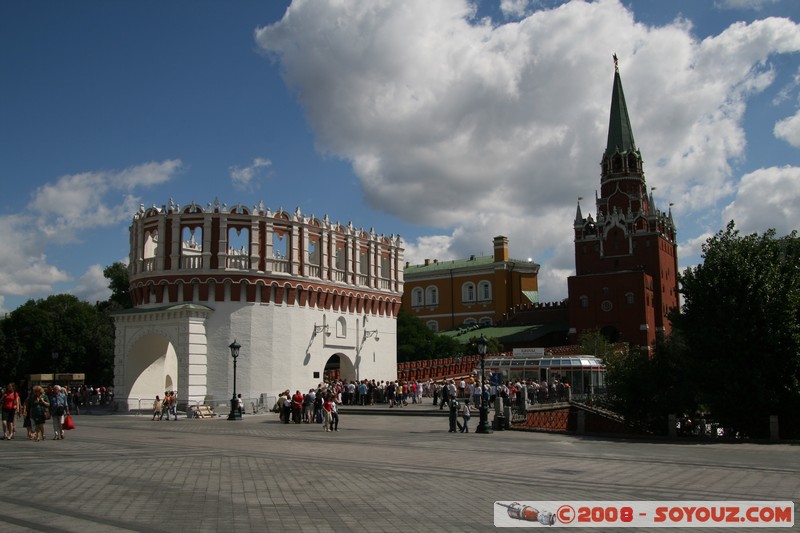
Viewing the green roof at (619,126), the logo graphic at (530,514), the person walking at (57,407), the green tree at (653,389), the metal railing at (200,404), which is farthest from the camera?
the green roof at (619,126)

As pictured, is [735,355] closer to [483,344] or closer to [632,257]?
[483,344]

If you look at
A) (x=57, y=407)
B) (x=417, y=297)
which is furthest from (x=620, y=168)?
(x=57, y=407)

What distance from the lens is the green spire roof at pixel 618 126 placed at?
83938 mm

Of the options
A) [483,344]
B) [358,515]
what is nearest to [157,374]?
[483,344]

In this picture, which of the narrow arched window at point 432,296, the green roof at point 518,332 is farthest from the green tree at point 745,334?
the narrow arched window at point 432,296

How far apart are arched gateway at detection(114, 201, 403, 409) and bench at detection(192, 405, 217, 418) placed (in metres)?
2.52

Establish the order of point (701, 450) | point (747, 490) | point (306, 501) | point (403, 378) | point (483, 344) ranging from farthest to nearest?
point (403, 378) < point (483, 344) < point (701, 450) < point (747, 490) < point (306, 501)

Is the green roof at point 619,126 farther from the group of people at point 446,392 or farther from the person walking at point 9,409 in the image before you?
the person walking at point 9,409

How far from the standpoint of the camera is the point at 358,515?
32.4 feet

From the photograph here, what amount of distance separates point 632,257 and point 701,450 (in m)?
60.3

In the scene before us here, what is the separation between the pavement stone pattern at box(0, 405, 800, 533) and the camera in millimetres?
9633

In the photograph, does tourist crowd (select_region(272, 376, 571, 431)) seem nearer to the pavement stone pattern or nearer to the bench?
the bench

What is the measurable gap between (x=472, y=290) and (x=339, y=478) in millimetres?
87920

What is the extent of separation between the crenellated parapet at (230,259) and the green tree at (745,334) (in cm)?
2381
